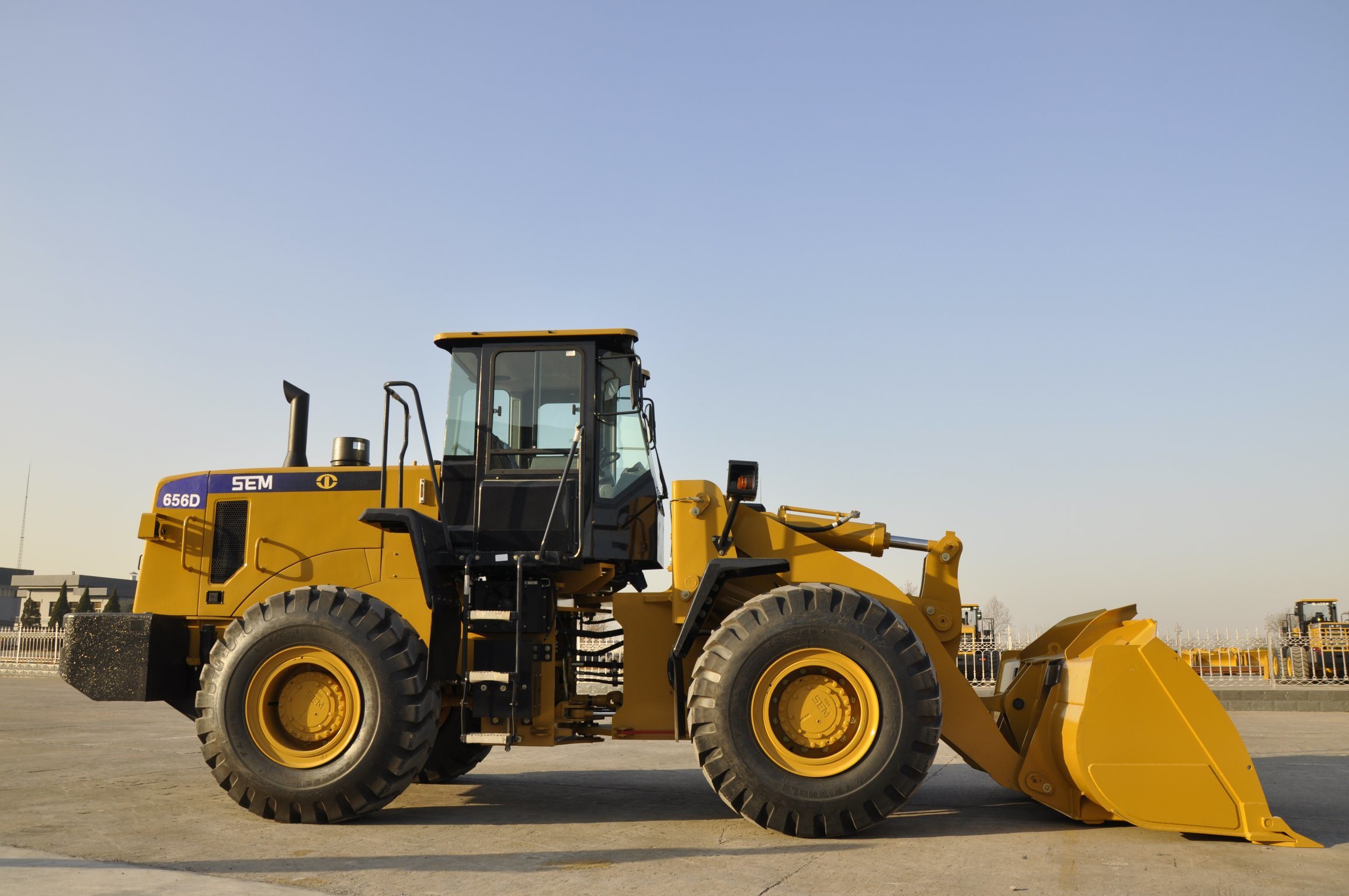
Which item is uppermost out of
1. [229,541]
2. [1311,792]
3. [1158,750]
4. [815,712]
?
[229,541]

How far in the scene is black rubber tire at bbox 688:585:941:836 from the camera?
20.0 feet

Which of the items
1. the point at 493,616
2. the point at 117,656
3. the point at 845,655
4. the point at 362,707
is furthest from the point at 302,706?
the point at 845,655

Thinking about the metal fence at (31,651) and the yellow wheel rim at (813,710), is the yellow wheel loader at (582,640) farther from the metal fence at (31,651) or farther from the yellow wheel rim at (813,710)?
the metal fence at (31,651)

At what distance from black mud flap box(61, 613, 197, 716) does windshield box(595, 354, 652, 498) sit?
141 inches

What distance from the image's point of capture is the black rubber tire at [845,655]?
6.11m

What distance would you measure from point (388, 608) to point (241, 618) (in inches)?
43.2

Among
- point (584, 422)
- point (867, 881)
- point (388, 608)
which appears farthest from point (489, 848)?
point (584, 422)

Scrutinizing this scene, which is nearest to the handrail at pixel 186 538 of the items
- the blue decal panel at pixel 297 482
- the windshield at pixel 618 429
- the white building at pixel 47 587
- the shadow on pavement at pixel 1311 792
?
the blue decal panel at pixel 297 482

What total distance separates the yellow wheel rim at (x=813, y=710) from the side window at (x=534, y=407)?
226cm

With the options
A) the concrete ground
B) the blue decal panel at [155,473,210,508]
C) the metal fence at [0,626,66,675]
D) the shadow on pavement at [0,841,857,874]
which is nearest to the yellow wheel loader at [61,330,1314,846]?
the blue decal panel at [155,473,210,508]

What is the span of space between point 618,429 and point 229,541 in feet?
10.8

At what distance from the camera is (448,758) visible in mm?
8516

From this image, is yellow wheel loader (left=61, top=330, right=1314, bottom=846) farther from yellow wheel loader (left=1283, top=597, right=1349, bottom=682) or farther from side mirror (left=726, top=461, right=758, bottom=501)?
yellow wheel loader (left=1283, top=597, right=1349, bottom=682)

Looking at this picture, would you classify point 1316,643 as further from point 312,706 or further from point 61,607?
point 61,607
